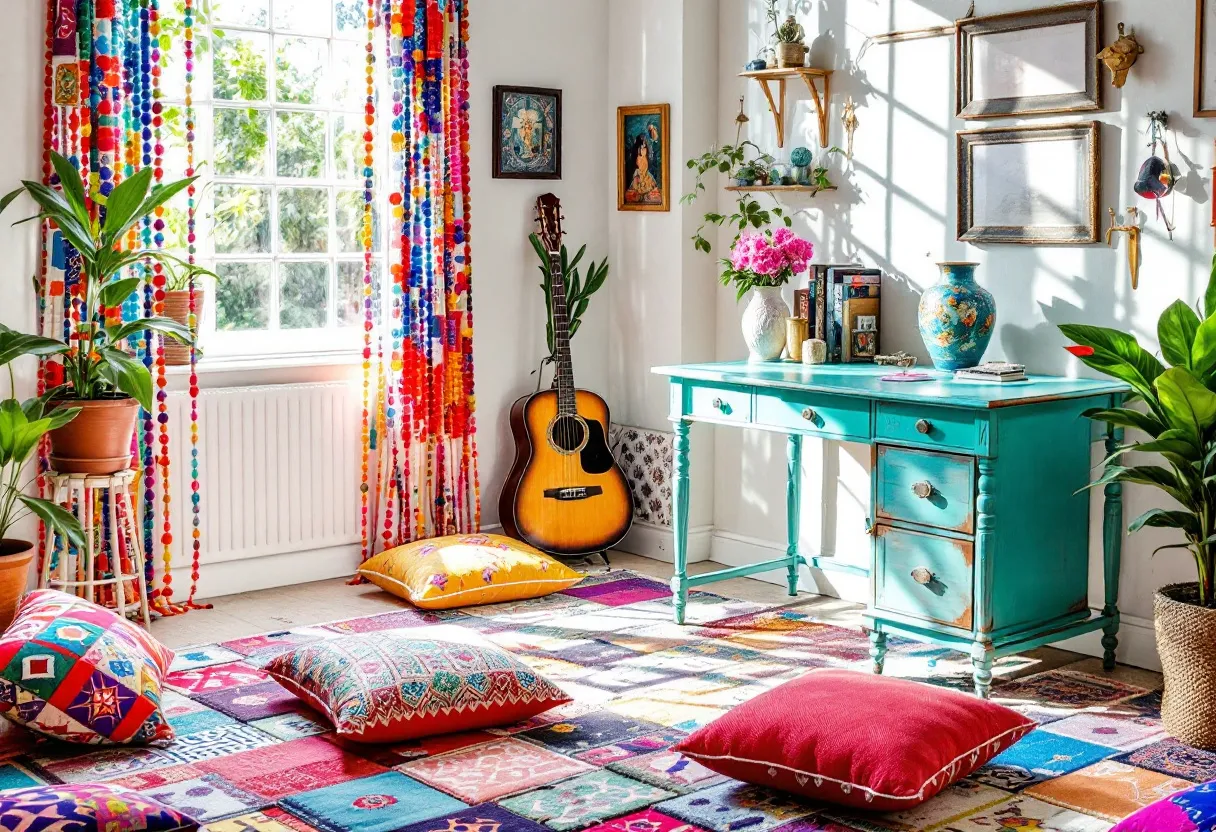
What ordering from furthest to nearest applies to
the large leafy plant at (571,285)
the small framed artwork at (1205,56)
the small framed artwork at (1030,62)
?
1. the large leafy plant at (571,285)
2. the small framed artwork at (1030,62)
3. the small framed artwork at (1205,56)

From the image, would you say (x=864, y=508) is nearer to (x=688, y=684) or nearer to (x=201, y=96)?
(x=688, y=684)

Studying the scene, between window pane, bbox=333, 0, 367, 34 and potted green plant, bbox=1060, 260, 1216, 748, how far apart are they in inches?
116

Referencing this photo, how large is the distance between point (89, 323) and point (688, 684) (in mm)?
2081

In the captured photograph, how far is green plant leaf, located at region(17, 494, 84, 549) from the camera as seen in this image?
394 cm

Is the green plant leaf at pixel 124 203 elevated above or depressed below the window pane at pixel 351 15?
below

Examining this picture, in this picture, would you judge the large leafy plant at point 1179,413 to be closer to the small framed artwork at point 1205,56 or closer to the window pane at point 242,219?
the small framed artwork at point 1205,56

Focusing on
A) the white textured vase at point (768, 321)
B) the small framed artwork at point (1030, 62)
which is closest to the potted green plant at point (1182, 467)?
the small framed artwork at point (1030, 62)

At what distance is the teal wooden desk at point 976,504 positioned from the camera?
378 centimetres

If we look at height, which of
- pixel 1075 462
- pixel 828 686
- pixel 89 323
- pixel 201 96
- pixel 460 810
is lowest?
pixel 460 810

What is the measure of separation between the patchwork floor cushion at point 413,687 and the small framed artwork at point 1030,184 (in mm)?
2016

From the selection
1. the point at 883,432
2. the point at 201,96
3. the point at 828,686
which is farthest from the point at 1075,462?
the point at 201,96

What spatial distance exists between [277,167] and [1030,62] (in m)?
2.64

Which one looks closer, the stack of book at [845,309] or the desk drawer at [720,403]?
the desk drawer at [720,403]

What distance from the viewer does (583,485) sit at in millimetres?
5488
